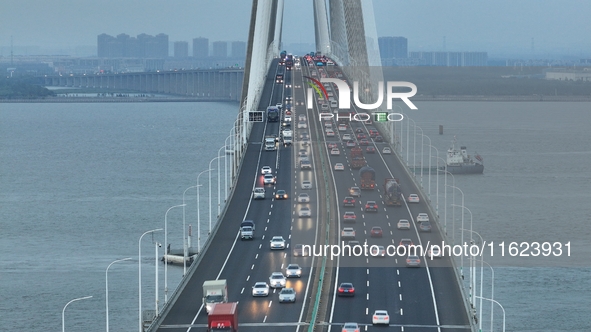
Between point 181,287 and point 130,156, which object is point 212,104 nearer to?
point 130,156

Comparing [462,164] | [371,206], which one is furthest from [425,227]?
[462,164]

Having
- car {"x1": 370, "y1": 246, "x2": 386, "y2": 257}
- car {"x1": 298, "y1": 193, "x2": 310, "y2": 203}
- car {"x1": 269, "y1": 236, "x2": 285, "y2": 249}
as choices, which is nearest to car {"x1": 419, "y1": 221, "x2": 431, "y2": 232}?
car {"x1": 370, "y1": 246, "x2": 386, "y2": 257}

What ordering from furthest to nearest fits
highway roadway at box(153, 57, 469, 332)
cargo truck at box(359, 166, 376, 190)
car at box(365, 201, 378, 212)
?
cargo truck at box(359, 166, 376, 190), car at box(365, 201, 378, 212), highway roadway at box(153, 57, 469, 332)

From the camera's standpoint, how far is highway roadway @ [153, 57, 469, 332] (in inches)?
1156

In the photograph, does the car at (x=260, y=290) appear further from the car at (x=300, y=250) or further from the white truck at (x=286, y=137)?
the white truck at (x=286, y=137)

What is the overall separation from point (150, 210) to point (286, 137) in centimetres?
1019

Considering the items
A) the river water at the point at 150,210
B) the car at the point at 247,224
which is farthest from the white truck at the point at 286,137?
the car at the point at 247,224

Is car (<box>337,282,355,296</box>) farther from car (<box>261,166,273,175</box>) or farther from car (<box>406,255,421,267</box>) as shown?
car (<box>261,166,273,175</box>)

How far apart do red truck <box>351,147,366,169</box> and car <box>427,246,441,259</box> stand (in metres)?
17.4

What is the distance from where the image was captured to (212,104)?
611 ft

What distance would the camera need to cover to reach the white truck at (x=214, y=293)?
30.0 meters

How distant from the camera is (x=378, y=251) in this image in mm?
36906

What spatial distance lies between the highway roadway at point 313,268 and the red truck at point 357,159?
0.34m

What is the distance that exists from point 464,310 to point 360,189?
17658 mm
